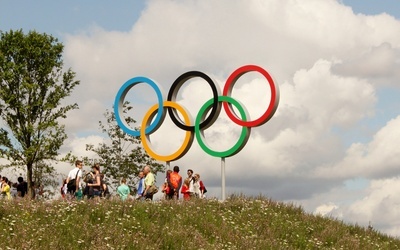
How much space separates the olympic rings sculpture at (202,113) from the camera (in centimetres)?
2538

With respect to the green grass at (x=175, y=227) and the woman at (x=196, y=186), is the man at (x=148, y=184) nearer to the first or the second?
the woman at (x=196, y=186)

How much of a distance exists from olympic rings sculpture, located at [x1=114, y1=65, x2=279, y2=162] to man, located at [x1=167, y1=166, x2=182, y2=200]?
1293 mm

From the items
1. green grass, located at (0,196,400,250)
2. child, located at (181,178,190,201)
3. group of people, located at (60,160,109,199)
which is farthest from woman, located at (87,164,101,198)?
child, located at (181,178,190,201)

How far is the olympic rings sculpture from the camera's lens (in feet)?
83.3

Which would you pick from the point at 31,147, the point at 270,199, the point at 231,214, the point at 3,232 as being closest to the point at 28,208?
the point at 3,232

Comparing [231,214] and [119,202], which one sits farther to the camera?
[231,214]

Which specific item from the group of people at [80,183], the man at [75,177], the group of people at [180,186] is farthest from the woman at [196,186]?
the man at [75,177]

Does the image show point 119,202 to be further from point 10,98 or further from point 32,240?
point 10,98

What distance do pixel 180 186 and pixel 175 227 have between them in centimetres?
686

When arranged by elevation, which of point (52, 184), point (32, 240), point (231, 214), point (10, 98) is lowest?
point (32, 240)

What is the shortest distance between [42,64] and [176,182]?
18.4 metres

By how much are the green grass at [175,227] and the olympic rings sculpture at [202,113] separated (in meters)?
2.50

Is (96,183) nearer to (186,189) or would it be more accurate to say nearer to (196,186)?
(186,189)

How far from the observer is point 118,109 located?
29188 millimetres
